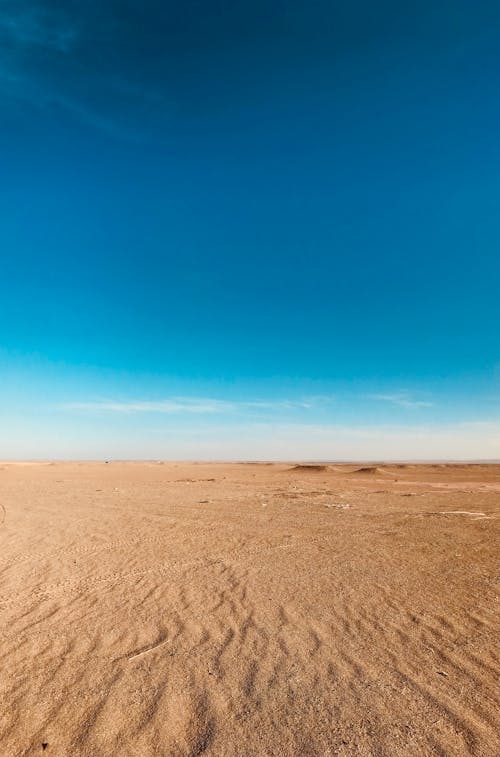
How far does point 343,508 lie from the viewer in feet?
54.6

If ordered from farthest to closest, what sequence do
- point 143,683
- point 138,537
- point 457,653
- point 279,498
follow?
point 279,498, point 138,537, point 457,653, point 143,683

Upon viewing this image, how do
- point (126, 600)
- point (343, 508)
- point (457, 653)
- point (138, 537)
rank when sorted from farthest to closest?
point (343, 508), point (138, 537), point (126, 600), point (457, 653)

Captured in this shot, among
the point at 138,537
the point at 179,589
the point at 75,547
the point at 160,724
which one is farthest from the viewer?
the point at 138,537

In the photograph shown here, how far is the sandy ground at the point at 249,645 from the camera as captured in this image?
353 cm

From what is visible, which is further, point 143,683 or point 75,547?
point 75,547

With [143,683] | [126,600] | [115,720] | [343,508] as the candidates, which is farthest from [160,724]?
[343,508]

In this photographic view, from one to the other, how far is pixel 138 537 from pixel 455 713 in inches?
363

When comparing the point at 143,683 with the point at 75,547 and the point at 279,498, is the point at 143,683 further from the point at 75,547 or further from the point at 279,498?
the point at 279,498

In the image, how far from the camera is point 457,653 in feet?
15.7

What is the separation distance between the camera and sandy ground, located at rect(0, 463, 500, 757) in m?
3.53

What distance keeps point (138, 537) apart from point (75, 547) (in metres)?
1.69

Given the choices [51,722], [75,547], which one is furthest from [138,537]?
[51,722]

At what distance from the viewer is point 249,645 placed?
5.07m

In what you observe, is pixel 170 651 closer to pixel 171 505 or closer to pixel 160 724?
pixel 160 724
